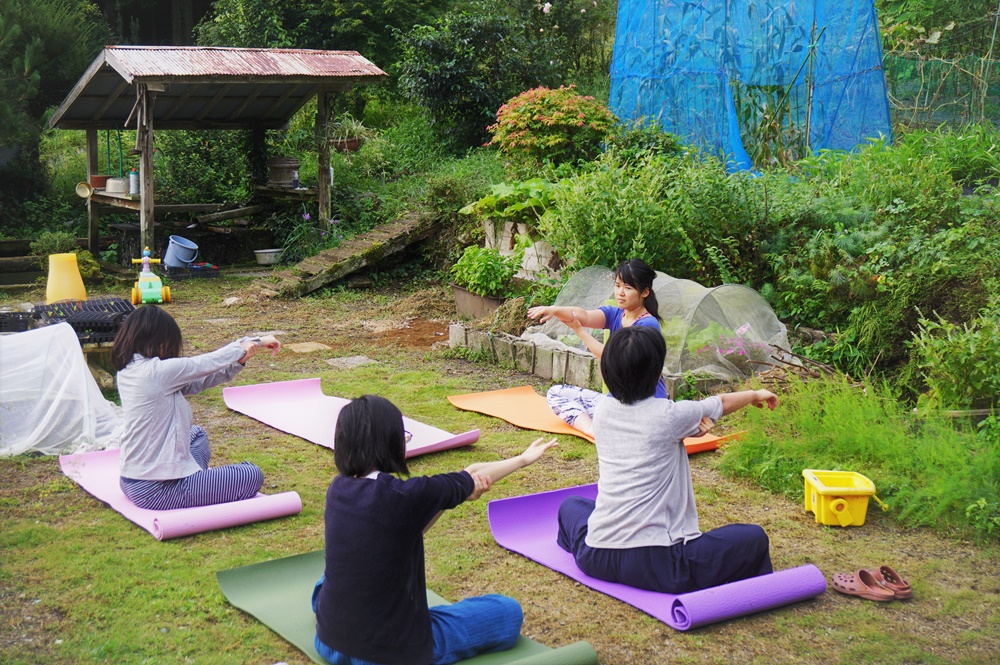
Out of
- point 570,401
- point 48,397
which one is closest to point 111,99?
point 48,397

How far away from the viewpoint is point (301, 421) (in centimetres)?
678

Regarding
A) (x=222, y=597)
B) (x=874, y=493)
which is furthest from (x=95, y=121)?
(x=874, y=493)

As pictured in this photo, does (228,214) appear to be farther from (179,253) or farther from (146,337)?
(146,337)

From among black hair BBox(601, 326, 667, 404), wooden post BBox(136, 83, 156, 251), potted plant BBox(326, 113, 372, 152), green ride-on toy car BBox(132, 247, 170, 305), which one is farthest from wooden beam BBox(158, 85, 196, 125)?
black hair BBox(601, 326, 667, 404)

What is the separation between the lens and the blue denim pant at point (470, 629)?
348cm

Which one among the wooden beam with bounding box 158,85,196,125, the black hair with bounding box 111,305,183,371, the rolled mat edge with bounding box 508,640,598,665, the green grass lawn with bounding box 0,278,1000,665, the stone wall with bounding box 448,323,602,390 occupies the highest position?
the wooden beam with bounding box 158,85,196,125

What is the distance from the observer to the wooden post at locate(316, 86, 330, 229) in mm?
13203

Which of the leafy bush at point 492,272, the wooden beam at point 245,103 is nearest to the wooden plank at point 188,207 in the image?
the wooden beam at point 245,103

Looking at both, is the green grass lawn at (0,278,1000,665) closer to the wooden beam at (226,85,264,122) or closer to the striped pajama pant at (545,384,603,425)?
the striped pajama pant at (545,384,603,425)

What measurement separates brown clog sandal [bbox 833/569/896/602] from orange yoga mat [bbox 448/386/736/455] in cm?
189

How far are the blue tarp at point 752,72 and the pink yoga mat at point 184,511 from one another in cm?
787

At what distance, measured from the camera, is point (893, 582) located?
14.1 ft

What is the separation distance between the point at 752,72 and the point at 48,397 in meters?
8.66

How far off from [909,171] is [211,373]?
631cm
